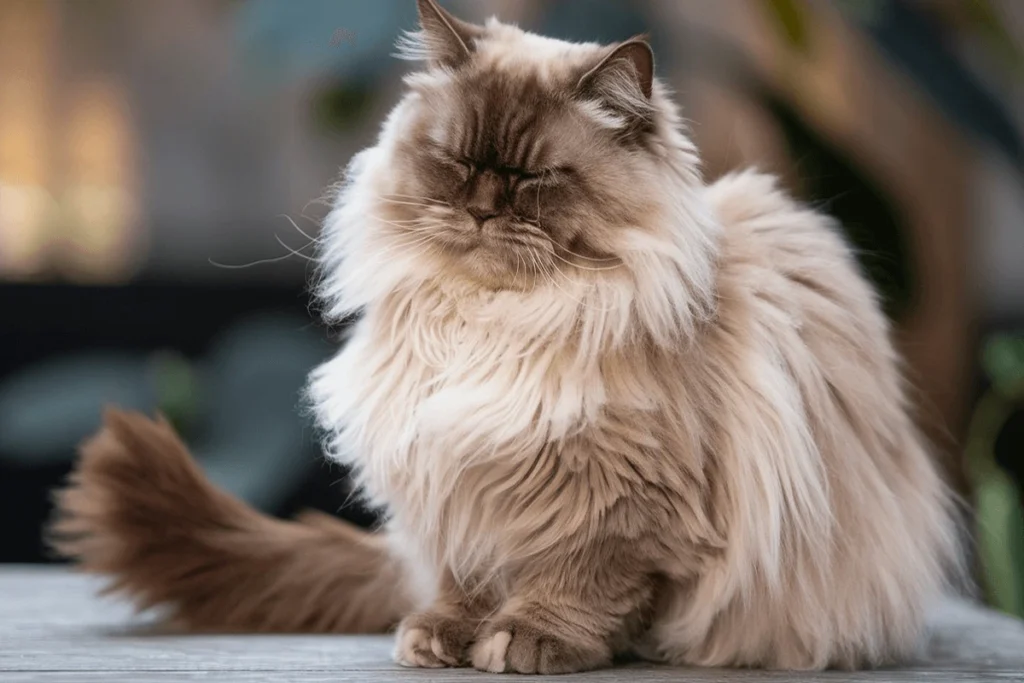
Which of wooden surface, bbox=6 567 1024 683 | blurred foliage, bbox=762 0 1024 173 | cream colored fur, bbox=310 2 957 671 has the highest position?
blurred foliage, bbox=762 0 1024 173

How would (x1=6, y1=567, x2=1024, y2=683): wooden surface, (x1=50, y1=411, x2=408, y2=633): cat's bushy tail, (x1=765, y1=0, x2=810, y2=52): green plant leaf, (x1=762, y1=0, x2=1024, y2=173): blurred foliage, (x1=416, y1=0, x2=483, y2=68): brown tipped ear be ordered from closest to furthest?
(x1=6, y1=567, x2=1024, y2=683): wooden surface < (x1=416, y1=0, x2=483, y2=68): brown tipped ear < (x1=50, y1=411, x2=408, y2=633): cat's bushy tail < (x1=762, y1=0, x2=1024, y2=173): blurred foliage < (x1=765, y1=0, x2=810, y2=52): green plant leaf

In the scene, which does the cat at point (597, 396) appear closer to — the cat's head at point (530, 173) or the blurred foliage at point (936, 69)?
the cat's head at point (530, 173)

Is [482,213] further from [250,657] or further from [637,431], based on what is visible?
[250,657]

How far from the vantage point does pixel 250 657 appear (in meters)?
1.19

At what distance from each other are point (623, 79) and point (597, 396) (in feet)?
1.14

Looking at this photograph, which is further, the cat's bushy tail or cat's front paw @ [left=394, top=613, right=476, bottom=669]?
the cat's bushy tail

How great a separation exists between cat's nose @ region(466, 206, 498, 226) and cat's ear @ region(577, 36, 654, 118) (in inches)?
6.7

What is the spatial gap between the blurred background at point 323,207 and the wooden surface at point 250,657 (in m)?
0.39

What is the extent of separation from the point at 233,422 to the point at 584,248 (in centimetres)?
116

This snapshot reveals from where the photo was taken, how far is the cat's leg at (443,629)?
3.83 feet

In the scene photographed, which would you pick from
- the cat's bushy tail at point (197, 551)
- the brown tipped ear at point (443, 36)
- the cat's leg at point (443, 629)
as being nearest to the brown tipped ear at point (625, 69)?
the brown tipped ear at point (443, 36)

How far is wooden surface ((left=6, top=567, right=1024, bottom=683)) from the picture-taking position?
110 centimetres

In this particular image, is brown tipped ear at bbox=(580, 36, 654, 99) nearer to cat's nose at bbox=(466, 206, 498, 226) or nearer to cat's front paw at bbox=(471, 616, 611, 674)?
cat's nose at bbox=(466, 206, 498, 226)

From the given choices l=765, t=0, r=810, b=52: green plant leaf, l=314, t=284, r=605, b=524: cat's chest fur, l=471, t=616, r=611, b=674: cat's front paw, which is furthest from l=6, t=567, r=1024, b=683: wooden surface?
l=765, t=0, r=810, b=52: green plant leaf
